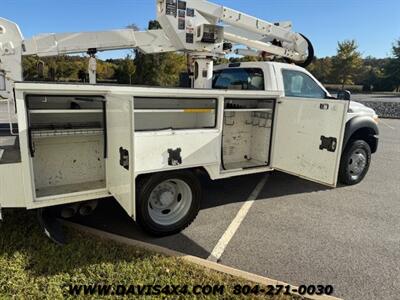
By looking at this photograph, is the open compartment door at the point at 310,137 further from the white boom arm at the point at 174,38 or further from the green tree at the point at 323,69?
the green tree at the point at 323,69

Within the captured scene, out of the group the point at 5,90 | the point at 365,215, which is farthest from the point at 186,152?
the point at 365,215

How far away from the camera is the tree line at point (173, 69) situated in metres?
17.9

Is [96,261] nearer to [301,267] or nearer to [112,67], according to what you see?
[301,267]

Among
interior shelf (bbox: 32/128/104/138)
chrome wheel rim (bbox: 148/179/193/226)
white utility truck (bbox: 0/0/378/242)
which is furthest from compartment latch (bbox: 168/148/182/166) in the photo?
interior shelf (bbox: 32/128/104/138)

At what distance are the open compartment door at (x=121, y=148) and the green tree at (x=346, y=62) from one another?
4900 cm

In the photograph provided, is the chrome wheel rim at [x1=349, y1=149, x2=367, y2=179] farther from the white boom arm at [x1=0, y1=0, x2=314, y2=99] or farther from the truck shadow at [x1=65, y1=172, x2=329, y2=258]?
the white boom arm at [x1=0, y1=0, x2=314, y2=99]

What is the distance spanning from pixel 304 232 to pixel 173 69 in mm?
27360

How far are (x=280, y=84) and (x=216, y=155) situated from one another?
6.08 feet

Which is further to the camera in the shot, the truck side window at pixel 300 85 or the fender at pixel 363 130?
the fender at pixel 363 130

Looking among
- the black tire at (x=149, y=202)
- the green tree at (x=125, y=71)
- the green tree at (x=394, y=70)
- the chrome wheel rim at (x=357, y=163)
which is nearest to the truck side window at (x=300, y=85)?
the chrome wheel rim at (x=357, y=163)

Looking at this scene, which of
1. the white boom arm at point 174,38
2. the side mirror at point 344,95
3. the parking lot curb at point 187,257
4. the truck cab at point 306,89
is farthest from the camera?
the truck cab at point 306,89

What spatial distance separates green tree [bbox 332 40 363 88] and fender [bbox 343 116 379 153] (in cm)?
4478

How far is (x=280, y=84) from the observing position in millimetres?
5164

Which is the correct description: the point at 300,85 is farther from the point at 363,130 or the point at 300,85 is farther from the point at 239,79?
the point at 363,130
